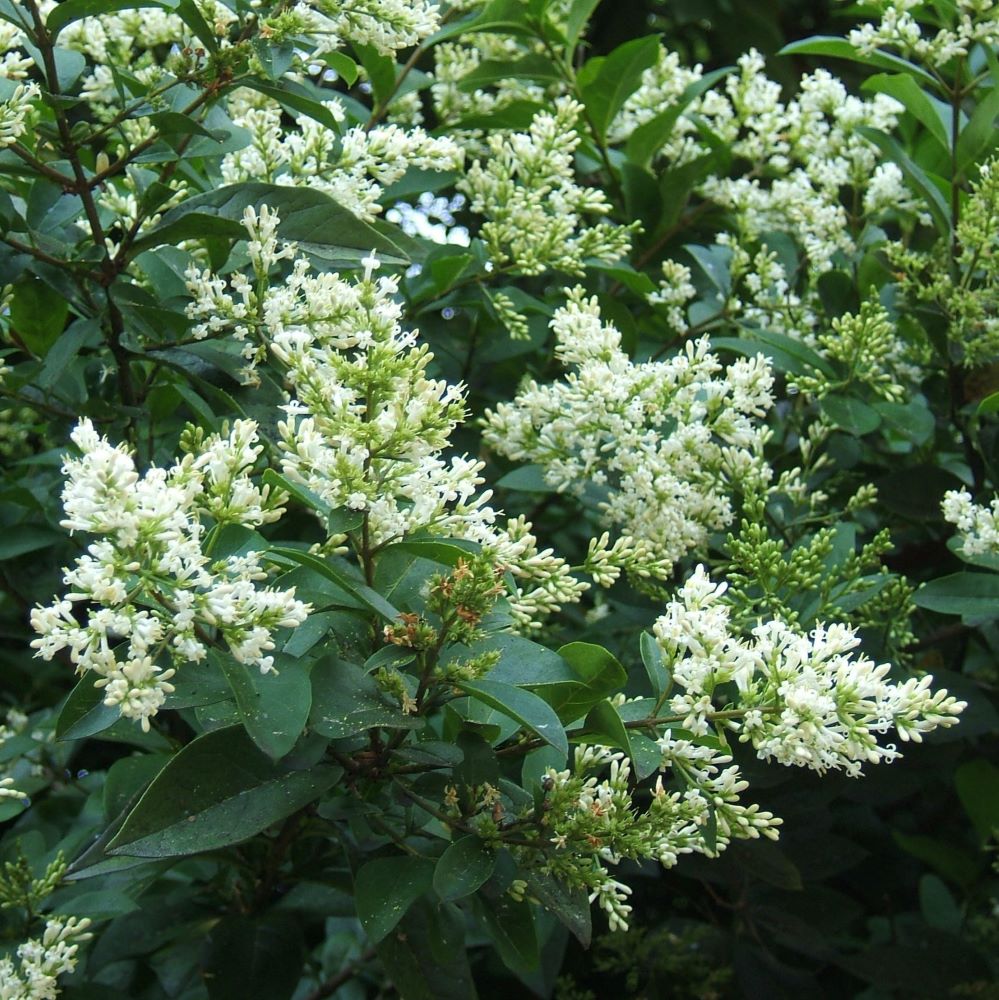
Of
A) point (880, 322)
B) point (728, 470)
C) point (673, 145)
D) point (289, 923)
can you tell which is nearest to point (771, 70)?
point (673, 145)

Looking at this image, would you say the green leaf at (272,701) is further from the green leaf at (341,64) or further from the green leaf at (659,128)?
the green leaf at (659,128)

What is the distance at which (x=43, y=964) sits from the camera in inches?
67.6

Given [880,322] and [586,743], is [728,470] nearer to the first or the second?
[880,322]

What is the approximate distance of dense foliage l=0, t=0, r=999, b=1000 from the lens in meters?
1.39

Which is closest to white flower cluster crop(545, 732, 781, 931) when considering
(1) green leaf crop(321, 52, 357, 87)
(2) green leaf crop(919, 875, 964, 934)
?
(1) green leaf crop(321, 52, 357, 87)

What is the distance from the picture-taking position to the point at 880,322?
7.21ft

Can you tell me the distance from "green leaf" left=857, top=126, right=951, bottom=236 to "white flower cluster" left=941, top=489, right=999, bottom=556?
24.5 inches

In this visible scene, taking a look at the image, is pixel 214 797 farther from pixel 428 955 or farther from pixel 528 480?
pixel 528 480

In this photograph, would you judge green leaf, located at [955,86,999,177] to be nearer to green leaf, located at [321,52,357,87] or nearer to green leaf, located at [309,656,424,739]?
green leaf, located at [321,52,357,87]

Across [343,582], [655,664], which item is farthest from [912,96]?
[343,582]

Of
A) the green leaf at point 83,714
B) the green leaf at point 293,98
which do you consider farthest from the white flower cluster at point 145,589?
the green leaf at point 293,98

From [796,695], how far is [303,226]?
94cm

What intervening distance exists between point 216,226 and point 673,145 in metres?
1.50

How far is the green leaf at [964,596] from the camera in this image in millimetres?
1931
